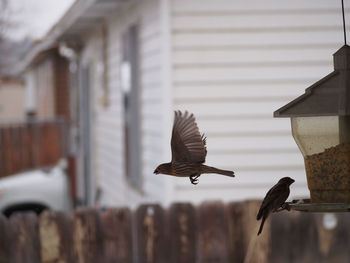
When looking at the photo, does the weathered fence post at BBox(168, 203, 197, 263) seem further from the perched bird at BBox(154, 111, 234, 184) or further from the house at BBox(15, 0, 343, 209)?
the perched bird at BBox(154, 111, 234, 184)

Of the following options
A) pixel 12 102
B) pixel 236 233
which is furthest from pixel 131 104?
pixel 12 102

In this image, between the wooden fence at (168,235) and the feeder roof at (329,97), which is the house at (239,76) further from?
the feeder roof at (329,97)

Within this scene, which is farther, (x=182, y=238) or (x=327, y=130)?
(x=182, y=238)

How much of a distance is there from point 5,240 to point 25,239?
19 cm

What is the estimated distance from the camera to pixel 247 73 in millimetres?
7160

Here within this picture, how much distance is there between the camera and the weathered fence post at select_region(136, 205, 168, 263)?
6484 mm

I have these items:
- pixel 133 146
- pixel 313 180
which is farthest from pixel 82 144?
pixel 313 180

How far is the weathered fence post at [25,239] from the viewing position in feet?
21.4

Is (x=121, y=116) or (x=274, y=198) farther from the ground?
(x=121, y=116)

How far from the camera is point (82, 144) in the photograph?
15062mm

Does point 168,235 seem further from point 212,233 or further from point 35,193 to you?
point 35,193

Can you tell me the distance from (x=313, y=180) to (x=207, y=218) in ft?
11.9

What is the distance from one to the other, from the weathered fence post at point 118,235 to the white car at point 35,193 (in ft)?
12.5

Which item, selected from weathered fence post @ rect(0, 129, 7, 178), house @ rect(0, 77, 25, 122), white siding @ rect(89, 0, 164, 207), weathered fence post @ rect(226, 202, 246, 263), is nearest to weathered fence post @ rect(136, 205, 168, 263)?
weathered fence post @ rect(226, 202, 246, 263)
